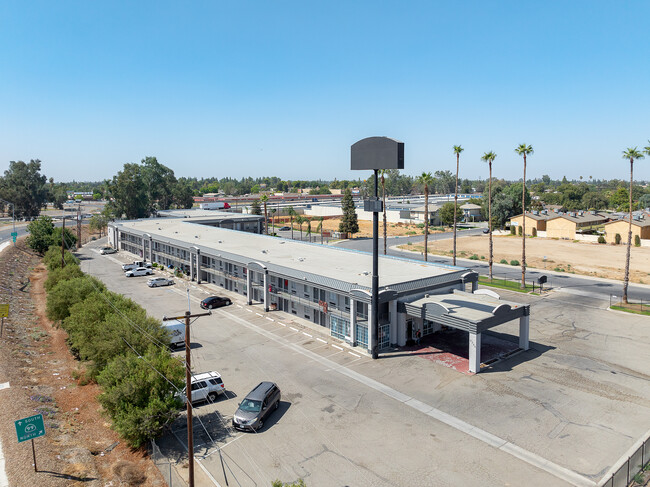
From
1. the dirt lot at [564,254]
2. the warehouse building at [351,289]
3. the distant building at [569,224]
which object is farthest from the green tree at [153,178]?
the distant building at [569,224]

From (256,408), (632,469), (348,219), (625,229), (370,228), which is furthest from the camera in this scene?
(370,228)

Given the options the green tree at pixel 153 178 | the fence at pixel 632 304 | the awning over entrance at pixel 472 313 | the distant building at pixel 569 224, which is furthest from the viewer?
the green tree at pixel 153 178

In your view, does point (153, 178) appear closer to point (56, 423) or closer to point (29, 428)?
point (56, 423)

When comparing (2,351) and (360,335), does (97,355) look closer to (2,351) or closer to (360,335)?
(2,351)

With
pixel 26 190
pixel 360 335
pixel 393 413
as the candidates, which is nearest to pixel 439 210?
pixel 360 335

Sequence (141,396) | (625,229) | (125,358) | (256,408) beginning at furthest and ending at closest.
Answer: (625,229), (125,358), (256,408), (141,396)

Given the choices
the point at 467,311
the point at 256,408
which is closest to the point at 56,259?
the point at 256,408

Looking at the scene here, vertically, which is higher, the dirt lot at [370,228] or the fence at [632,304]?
the dirt lot at [370,228]

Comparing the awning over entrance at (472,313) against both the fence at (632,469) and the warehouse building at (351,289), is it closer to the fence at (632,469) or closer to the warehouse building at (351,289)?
the warehouse building at (351,289)
